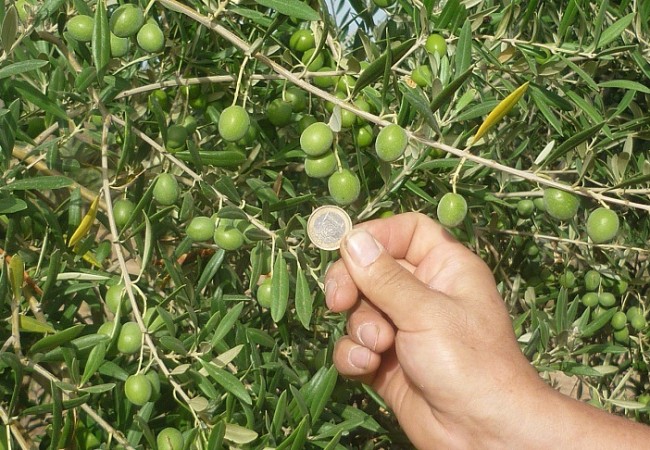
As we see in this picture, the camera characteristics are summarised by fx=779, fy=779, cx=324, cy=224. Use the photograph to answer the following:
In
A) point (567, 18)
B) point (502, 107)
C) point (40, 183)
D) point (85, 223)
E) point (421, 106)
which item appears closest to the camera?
point (421, 106)

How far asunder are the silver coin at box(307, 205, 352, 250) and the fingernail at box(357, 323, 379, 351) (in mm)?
248

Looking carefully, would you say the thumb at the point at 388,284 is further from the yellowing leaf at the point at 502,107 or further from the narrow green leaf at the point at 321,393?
the yellowing leaf at the point at 502,107

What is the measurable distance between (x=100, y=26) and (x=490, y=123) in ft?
2.57

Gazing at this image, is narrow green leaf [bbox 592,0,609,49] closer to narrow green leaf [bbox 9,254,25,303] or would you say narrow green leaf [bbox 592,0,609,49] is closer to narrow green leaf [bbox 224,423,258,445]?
narrow green leaf [bbox 224,423,258,445]

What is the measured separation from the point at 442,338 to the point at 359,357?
29 centimetres

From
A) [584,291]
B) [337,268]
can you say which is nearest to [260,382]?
[337,268]

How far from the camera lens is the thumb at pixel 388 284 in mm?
1678

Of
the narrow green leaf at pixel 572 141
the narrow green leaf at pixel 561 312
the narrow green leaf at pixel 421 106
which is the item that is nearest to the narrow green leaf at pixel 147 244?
the narrow green leaf at pixel 421 106

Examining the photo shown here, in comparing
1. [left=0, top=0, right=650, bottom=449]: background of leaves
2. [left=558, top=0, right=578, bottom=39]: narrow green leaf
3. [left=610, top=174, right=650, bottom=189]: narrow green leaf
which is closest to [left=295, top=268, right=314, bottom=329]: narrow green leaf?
[left=0, top=0, right=650, bottom=449]: background of leaves

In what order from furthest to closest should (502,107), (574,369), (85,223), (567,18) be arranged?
(574,369) → (567,18) → (85,223) → (502,107)

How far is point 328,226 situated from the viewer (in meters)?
1.76

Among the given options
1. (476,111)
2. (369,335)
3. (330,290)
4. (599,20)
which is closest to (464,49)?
(476,111)

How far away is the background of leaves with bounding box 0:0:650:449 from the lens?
1549 millimetres

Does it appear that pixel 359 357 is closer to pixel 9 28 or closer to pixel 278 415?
pixel 278 415
